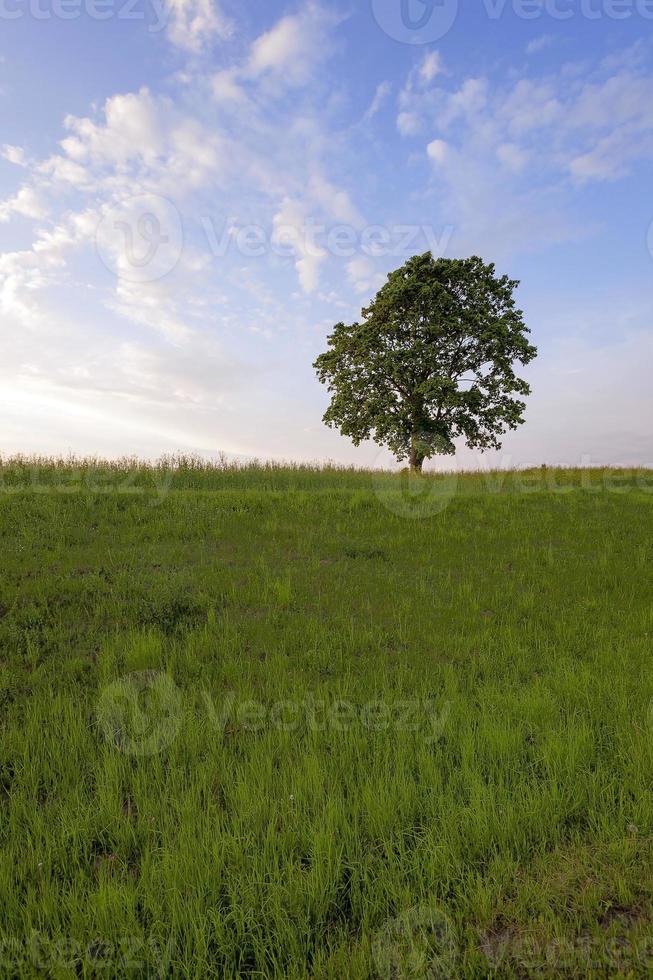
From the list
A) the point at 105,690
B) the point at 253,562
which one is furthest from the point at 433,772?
the point at 253,562

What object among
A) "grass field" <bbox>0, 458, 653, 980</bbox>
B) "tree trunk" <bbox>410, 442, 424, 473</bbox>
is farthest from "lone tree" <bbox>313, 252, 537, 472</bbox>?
"grass field" <bbox>0, 458, 653, 980</bbox>

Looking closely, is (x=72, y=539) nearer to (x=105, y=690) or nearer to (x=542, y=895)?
(x=105, y=690)

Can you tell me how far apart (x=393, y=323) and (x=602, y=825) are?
2941 cm

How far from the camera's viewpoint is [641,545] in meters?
14.0

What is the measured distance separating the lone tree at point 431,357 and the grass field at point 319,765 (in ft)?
64.1

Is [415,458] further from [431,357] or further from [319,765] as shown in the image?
[319,765]

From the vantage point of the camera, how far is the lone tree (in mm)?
30172

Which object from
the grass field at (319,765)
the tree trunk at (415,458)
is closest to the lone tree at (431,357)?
the tree trunk at (415,458)

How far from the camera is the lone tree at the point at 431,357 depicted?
99.0ft

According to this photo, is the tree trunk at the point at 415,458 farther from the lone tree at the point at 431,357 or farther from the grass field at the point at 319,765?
the grass field at the point at 319,765

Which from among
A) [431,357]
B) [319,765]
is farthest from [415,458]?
[319,765]

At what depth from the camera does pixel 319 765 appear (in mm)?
4758

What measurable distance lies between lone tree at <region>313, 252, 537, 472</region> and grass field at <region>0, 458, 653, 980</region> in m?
19.5

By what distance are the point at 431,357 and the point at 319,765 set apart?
27.5 meters
